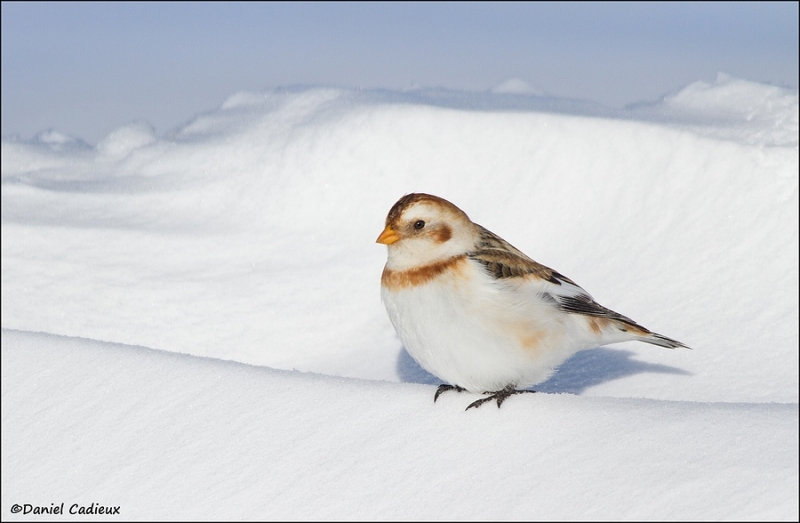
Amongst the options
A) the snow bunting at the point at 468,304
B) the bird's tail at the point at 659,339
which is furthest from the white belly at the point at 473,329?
the bird's tail at the point at 659,339

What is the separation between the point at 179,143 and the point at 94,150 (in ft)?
5.44

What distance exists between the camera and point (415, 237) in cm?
414

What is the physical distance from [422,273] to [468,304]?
0.91ft

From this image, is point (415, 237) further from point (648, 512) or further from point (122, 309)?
point (122, 309)

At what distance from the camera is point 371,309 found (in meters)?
7.47

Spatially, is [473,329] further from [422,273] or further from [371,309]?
[371,309]

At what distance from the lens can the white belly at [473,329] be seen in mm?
3994

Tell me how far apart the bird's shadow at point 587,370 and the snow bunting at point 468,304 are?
5.19 feet

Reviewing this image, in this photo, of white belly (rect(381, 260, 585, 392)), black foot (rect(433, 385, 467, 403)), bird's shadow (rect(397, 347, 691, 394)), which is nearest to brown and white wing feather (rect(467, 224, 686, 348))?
white belly (rect(381, 260, 585, 392))

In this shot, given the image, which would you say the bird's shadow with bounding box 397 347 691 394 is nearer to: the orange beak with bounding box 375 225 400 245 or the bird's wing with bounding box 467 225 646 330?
the bird's wing with bounding box 467 225 646 330

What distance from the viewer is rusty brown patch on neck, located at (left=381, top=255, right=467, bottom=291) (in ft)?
13.4

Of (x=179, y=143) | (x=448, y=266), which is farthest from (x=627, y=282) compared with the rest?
(x=179, y=143)

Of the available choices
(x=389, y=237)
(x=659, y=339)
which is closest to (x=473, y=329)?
(x=389, y=237)

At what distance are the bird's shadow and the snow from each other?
0.09 feet
